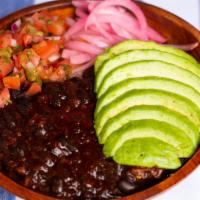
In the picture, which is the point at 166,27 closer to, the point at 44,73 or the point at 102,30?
the point at 102,30

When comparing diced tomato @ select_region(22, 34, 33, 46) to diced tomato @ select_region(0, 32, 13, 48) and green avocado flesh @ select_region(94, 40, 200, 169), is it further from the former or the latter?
green avocado flesh @ select_region(94, 40, 200, 169)

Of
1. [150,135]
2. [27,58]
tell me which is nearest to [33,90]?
[27,58]

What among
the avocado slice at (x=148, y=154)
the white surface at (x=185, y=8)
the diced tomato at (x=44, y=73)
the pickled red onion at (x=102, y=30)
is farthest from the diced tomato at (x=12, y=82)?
the white surface at (x=185, y=8)

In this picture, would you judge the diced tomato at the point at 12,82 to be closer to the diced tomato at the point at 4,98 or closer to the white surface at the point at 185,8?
the diced tomato at the point at 4,98

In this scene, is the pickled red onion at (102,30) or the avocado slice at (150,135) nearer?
the avocado slice at (150,135)

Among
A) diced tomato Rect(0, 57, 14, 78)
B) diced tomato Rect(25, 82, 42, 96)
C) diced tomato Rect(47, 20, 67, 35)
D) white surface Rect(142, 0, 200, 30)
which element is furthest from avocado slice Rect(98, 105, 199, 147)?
white surface Rect(142, 0, 200, 30)

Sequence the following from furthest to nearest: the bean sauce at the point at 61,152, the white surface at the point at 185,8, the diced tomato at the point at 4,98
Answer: the white surface at the point at 185,8 → the diced tomato at the point at 4,98 → the bean sauce at the point at 61,152

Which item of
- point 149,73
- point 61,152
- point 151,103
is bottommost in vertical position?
point 61,152
